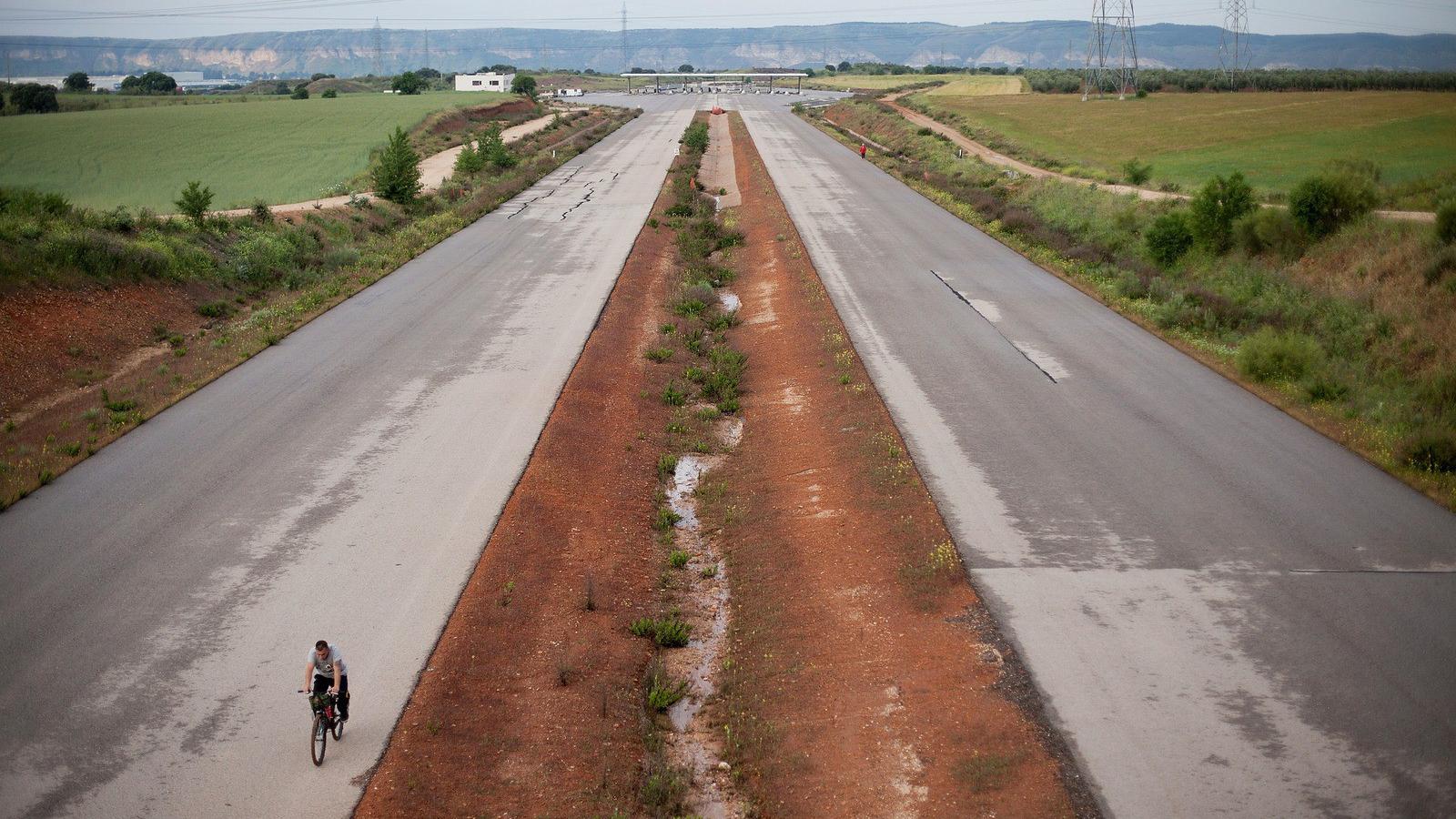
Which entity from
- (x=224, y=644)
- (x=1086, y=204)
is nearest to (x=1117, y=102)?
(x=1086, y=204)

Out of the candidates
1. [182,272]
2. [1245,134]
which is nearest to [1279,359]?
[182,272]

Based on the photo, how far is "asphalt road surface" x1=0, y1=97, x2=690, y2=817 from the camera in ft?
30.7

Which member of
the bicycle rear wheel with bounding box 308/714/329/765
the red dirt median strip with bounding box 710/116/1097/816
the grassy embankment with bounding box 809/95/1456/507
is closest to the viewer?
the red dirt median strip with bounding box 710/116/1097/816

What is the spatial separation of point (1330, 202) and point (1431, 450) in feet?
48.2

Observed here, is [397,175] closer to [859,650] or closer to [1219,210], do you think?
[1219,210]

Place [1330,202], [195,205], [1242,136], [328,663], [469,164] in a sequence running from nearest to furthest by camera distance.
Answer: [328,663], [1330,202], [195,205], [469,164], [1242,136]

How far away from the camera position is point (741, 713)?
11039mm

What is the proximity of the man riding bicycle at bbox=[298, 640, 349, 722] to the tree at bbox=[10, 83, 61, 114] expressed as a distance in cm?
10524

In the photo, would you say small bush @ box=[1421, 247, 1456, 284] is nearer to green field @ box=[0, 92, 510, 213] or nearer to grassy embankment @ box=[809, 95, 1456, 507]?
grassy embankment @ box=[809, 95, 1456, 507]

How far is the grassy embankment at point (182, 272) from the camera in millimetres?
18016

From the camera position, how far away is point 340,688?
9570 millimetres

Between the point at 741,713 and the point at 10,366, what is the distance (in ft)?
59.4

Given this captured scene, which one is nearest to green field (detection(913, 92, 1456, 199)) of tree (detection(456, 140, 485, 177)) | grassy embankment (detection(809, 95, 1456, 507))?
grassy embankment (detection(809, 95, 1456, 507))

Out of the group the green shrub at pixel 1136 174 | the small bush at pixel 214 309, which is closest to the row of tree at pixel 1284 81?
the green shrub at pixel 1136 174
